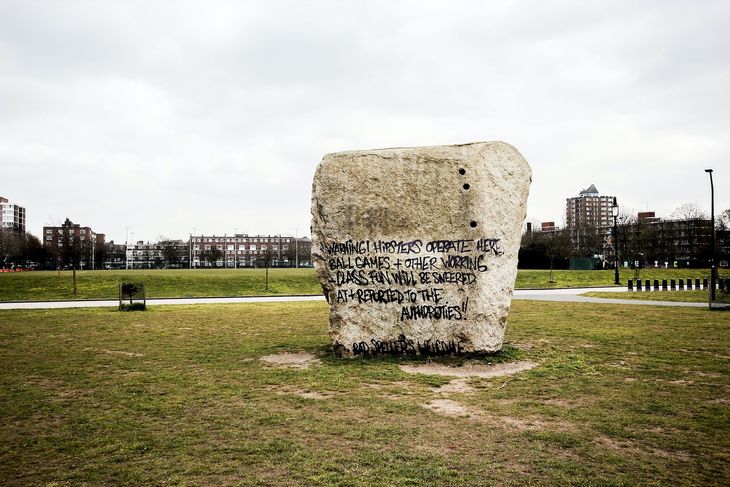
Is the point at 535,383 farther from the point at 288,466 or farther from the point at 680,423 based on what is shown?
the point at 288,466

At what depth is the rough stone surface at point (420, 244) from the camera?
36.0ft

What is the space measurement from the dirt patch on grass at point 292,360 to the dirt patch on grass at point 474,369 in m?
2.02

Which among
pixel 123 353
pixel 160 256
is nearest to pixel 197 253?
pixel 160 256

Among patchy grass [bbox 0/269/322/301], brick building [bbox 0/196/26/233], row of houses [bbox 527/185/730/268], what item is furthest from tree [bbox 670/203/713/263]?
brick building [bbox 0/196/26/233]

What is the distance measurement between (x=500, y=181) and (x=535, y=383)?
4401 millimetres

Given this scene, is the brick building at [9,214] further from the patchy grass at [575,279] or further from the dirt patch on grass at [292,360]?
the dirt patch on grass at [292,360]

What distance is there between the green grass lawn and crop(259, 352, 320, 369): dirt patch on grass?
241mm

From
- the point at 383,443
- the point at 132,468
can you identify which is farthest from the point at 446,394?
the point at 132,468

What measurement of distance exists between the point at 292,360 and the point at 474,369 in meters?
3.86

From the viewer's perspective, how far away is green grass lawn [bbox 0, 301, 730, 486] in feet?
16.6

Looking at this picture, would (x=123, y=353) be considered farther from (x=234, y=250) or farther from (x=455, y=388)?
(x=234, y=250)

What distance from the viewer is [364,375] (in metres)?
9.52

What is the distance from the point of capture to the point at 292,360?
11.0 metres

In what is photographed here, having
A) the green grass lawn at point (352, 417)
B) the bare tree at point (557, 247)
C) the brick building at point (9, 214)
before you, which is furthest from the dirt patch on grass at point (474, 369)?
the brick building at point (9, 214)
